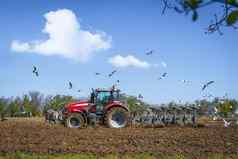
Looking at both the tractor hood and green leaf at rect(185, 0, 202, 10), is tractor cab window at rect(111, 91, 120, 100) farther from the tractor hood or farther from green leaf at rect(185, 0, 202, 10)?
green leaf at rect(185, 0, 202, 10)

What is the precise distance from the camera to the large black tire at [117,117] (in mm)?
25453

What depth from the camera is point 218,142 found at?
56.4 ft

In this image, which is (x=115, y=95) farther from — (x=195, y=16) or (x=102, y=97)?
(x=195, y=16)

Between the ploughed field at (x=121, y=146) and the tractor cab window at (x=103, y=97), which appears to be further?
the tractor cab window at (x=103, y=97)

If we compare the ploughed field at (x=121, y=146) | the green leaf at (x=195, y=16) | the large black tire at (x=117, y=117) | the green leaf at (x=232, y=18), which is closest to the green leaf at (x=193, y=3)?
the green leaf at (x=195, y=16)

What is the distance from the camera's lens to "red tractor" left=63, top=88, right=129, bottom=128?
25672 millimetres

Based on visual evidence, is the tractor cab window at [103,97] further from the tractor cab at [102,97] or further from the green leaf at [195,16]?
the green leaf at [195,16]

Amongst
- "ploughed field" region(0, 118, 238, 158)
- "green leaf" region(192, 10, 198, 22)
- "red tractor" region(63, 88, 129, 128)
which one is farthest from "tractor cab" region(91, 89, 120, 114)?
"green leaf" region(192, 10, 198, 22)

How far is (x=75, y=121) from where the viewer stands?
2597 centimetres

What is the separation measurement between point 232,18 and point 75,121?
2381 cm

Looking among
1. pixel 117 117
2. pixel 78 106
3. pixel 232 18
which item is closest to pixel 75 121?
pixel 78 106

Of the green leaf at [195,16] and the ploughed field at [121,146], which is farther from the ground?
the green leaf at [195,16]

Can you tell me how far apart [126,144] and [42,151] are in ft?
10.7

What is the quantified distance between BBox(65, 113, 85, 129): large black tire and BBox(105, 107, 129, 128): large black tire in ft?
4.51
